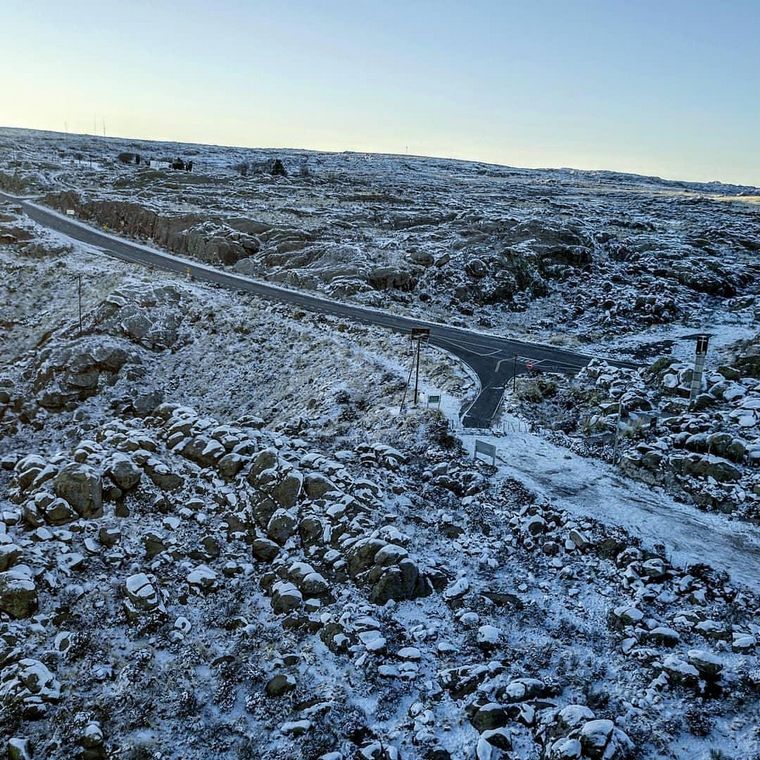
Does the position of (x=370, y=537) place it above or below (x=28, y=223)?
below

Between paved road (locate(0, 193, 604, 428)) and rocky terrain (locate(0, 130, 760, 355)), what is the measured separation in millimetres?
2572

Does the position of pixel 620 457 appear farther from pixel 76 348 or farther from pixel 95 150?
pixel 95 150

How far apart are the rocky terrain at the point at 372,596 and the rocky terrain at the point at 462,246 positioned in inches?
788

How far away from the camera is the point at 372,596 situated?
577 inches

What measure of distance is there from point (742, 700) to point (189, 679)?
11.5m

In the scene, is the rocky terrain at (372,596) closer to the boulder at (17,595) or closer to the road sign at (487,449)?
the boulder at (17,595)

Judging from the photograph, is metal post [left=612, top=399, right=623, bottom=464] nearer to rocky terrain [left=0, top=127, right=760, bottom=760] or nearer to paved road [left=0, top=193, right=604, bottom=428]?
rocky terrain [left=0, top=127, right=760, bottom=760]

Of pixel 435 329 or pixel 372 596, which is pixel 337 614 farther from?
pixel 435 329

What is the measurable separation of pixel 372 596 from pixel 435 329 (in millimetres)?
A: 27770

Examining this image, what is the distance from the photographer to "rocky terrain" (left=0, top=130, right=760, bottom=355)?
47.3 metres

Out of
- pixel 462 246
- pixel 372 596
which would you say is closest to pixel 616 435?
pixel 372 596

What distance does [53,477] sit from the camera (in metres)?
17.7

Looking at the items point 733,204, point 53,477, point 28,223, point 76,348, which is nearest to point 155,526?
point 53,477

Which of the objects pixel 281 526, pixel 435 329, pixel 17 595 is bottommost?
pixel 17 595
